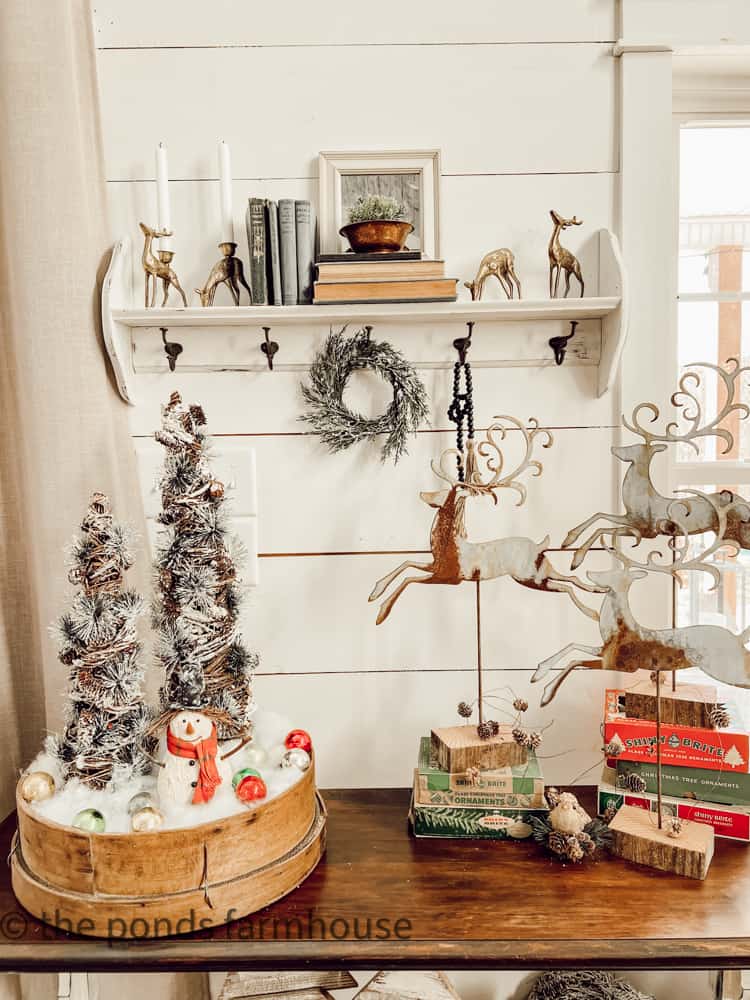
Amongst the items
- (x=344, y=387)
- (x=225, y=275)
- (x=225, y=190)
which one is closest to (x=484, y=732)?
(x=344, y=387)

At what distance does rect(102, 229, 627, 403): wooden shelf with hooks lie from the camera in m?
1.33

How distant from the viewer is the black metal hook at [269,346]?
4.75 ft

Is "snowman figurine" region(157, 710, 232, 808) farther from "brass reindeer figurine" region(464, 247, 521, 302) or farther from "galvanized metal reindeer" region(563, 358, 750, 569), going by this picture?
"brass reindeer figurine" region(464, 247, 521, 302)

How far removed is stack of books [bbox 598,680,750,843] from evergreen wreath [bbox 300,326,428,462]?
0.60m

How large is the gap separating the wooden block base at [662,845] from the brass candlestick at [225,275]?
1.04m

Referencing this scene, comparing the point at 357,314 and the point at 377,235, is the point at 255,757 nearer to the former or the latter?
the point at 357,314

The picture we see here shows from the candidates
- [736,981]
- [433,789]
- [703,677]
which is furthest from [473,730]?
[703,677]

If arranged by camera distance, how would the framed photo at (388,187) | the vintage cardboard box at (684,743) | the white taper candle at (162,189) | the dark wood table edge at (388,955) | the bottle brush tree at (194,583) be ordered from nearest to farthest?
the dark wood table edge at (388,955)
the bottle brush tree at (194,583)
the vintage cardboard box at (684,743)
the white taper candle at (162,189)
the framed photo at (388,187)

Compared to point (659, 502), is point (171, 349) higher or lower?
higher

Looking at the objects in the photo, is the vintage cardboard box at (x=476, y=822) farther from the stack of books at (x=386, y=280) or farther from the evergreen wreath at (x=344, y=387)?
the stack of books at (x=386, y=280)

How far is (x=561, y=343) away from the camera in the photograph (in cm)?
144

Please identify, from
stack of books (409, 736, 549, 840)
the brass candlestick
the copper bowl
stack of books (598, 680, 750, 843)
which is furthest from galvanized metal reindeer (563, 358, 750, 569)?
the brass candlestick

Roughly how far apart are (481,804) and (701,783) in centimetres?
34

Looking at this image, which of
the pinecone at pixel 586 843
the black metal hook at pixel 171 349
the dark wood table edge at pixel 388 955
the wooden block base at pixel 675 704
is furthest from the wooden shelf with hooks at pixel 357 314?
the dark wood table edge at pixel 388 955
